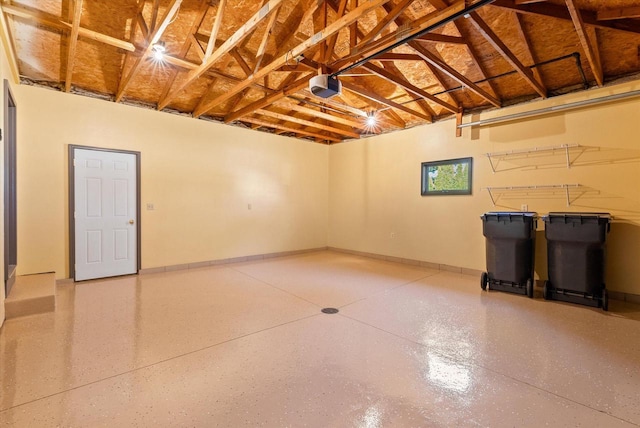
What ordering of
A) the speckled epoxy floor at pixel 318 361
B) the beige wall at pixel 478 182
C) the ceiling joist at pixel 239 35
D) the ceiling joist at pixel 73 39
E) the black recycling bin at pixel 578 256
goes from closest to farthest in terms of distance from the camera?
the speckled epoxy floor at pixel 318 361 → the ceiling joist at pixel 239 35 → the ceiling joist at pixel 73 39 → the black recycling bin at pixel 578 256 → the beige wall at pixel 478 182

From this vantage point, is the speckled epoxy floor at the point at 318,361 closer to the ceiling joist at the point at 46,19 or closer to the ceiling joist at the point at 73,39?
the ceiling joist at the point at 73,39

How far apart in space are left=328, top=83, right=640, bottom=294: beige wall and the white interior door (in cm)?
469

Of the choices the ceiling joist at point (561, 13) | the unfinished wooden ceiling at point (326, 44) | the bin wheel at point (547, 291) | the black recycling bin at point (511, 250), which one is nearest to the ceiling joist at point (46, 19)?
the unfinished wooden ceiling at point (326, 44)

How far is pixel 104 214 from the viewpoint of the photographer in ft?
15.6

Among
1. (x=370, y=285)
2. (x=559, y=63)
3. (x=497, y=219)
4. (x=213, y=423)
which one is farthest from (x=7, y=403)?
(x=559, y=63)

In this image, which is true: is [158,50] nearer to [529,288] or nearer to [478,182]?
[478,182]

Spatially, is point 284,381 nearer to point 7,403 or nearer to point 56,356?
point 7,403

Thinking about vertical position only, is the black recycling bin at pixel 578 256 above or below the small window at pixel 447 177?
below

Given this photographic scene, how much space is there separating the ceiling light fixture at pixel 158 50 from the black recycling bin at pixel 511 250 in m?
4.91

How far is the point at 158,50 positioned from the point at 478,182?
523cm

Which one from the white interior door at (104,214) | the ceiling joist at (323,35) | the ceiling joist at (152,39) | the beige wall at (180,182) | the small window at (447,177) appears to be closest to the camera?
the ceiling joist at (323,35)

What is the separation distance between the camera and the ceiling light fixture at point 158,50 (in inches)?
132

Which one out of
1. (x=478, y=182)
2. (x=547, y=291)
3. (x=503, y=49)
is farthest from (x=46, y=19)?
(x=547, y=291)

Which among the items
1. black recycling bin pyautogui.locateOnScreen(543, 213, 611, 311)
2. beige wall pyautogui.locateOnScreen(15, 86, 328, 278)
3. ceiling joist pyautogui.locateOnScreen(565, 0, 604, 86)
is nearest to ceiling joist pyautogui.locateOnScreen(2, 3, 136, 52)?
beige wall pyautogui.locateOnScreen(15, 86, 328, 278)
